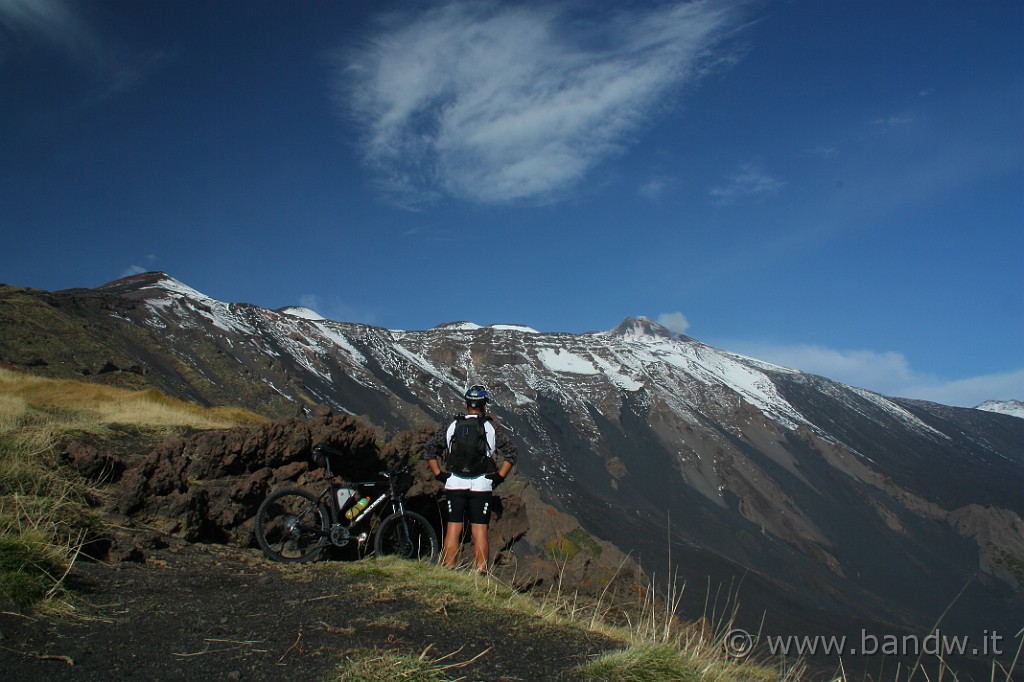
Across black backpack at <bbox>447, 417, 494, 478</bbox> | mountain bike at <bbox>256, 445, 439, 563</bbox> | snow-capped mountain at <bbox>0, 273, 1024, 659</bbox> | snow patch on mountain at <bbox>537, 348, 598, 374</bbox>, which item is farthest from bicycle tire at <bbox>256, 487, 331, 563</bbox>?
snow patch on mountain at <bbox>537, 348, 598, 374</bbox>

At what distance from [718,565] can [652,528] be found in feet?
27.4

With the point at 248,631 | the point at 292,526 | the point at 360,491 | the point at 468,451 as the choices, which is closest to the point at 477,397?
the point at 468,451

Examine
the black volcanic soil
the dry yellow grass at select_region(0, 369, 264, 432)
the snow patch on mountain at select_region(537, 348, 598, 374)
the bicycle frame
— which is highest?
the snow patch on mountain at select_region(537, 348, 598, 374)

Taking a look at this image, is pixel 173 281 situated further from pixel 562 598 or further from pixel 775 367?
pixel 775 367

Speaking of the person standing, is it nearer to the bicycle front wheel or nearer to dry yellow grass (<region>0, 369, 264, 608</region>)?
the bicycle front wheel

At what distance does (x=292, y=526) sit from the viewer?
639 cm

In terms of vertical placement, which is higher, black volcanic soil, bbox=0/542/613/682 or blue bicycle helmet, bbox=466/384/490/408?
blue bicycle helmet, bbox=466/384/490/408

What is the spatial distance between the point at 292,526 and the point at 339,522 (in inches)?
17.3

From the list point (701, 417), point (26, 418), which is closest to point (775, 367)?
point (701, 417)

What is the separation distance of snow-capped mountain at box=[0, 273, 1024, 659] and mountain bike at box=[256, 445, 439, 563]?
115 ft

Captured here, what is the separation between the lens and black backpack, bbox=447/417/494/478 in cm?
639

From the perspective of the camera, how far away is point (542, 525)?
60.3ft

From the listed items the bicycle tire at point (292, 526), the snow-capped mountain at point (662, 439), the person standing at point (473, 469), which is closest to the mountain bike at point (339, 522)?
the bicycle tire at point (292, 526)

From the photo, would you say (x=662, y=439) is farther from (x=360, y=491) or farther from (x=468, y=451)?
(x=468, y=451)
